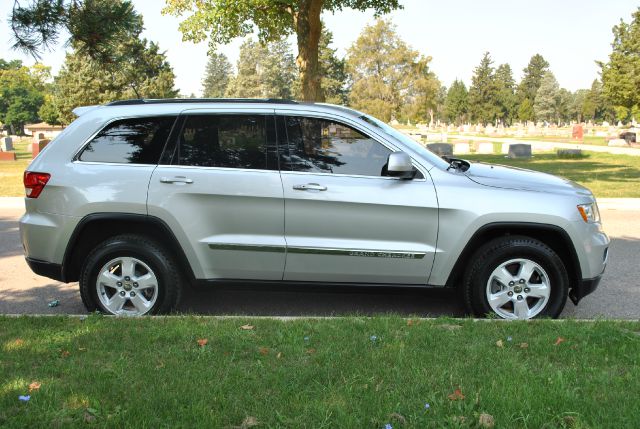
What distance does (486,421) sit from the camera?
2865 millimetres

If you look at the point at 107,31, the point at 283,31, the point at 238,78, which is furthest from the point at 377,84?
the point at 107,31

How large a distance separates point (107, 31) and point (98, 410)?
4.72 m

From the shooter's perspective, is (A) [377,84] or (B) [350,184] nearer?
(B) [350,184]

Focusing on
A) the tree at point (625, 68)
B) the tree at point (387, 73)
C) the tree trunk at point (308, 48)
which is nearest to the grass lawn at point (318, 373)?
the tree trunk at point (308, 48)

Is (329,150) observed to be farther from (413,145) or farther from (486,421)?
(486,421)

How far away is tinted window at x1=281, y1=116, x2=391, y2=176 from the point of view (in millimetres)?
4750

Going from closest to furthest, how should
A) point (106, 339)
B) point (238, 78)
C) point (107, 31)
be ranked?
point (106, 339)
point (107, 31)
point (238, 78)

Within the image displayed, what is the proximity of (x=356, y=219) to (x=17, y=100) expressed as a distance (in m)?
117

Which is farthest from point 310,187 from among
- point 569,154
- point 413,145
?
point 569,154

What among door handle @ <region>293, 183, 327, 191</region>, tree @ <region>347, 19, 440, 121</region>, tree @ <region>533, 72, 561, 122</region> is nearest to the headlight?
door handle @ <region>293, 183, 327, 191</region>

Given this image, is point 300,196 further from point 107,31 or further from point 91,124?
point 107,31

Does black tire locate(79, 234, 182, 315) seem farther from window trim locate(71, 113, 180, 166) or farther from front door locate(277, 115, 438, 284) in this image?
front door locate(277, 115, 438, 284)

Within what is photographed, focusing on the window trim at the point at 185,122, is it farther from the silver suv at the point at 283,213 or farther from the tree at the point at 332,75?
the tree at the point at 332,75

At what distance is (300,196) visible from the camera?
4.65 metres
